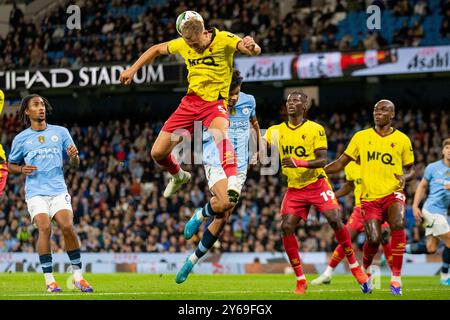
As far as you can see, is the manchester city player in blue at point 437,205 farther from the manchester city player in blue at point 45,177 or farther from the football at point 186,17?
the football at point 186,17

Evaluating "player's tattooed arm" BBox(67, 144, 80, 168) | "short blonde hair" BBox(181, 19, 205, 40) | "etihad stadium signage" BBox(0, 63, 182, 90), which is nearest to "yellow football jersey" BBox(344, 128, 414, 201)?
→ "short blonde hair" BBox(181, 19, 205, 40)

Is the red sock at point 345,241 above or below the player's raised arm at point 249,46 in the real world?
below

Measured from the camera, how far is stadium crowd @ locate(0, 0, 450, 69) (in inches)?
1184

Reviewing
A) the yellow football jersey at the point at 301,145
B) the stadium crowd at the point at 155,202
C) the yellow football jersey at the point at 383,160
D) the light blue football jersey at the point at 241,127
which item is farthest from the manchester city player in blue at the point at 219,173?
the stadium crowd at the point at 155,202

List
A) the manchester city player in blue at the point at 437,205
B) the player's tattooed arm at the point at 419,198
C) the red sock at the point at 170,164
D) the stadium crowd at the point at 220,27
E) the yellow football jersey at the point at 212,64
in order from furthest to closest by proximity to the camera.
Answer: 1. the stadium crowd at the point at 220,27
2. the manchester city player in blue at the point at 437,205
3. the player's tattooed arm at the point at 419,198
4. the red sock at the point at 170,164
5. the yellow football jersey at the point at 212,64

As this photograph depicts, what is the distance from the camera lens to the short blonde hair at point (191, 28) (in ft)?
38.6

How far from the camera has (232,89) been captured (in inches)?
563

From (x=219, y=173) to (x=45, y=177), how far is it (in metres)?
2.69

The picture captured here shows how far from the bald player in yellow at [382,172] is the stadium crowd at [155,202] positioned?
12998 mm

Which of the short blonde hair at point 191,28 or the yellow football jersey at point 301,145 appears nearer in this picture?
the short blonde hair at point 191,28

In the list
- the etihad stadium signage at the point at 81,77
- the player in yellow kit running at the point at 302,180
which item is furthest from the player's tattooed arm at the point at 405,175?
the etihad stadium signage at the point at 81,77

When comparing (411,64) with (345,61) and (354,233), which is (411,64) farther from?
(354,233)

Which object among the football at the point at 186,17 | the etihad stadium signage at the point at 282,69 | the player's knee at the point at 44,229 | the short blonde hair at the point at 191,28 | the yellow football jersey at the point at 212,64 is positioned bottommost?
the player's knee at the point at 44,229

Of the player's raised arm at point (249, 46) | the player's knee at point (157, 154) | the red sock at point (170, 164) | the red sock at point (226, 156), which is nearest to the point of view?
the player's raised arm at point (249, 46)
